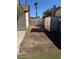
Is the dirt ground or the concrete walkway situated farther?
the concrete walkway

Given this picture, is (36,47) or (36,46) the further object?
(36,46)

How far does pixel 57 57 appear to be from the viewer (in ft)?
24.8

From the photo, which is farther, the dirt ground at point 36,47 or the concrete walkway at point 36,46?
the concrete walkway at point 36,46
